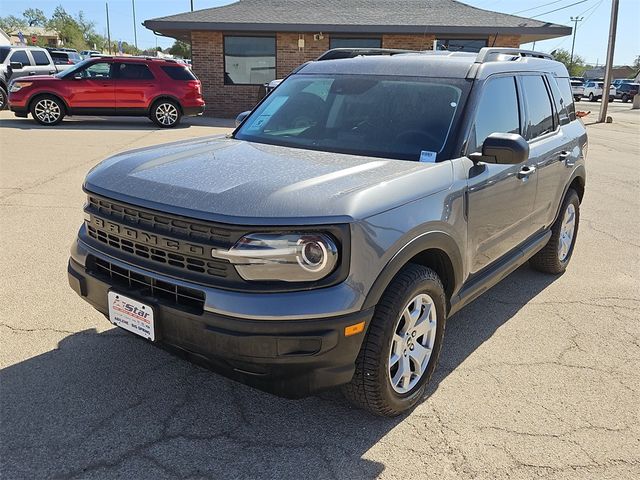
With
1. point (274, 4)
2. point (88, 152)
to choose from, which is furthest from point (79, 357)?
point (274, 4)

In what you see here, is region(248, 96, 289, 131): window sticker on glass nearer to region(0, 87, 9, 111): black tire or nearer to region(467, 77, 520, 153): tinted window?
region(467, 77, 520, 153): tinted window

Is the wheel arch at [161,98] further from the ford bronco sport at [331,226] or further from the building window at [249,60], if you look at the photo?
the ford bronco sport at [331,226]

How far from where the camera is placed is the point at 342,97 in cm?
389

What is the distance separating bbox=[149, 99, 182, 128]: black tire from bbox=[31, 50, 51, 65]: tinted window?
20.9 ft

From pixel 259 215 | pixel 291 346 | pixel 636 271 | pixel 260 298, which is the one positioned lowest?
pixel 636 271

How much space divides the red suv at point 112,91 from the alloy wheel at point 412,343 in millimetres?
14155

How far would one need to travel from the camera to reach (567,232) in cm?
546

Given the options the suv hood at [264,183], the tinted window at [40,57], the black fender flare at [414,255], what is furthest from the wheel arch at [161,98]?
the black fender flare at [414,255]

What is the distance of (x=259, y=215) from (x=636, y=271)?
4.53 m

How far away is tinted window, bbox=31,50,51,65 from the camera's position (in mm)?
19219

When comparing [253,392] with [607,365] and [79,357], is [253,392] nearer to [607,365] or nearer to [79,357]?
[79,357]

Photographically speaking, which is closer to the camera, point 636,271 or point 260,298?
point 260,298

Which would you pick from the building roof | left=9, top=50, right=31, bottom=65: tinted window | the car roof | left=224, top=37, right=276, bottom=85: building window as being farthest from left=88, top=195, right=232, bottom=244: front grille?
left=9, top=50, right=31, bottom=65: tinted window

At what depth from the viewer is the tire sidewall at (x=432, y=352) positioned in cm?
272
